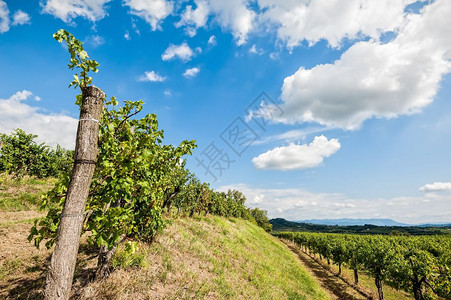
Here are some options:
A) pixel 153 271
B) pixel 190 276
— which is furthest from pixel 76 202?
pixel 190 276

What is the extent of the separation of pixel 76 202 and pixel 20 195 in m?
22.9

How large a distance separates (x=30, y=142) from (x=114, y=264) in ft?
96.3

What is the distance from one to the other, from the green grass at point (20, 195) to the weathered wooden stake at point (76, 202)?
50.0 feet

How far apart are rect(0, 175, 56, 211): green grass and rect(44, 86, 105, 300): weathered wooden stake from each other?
15226 mm

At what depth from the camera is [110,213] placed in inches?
166

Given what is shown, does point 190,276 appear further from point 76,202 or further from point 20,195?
point 20,195

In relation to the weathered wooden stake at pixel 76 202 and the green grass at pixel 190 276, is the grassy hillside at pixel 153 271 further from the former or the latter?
the weathered wooden stake at pixel 76 202

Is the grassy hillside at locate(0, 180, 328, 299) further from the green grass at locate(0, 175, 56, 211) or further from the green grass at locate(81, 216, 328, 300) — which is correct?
the green grass at locate(0, 175, 56, 211)

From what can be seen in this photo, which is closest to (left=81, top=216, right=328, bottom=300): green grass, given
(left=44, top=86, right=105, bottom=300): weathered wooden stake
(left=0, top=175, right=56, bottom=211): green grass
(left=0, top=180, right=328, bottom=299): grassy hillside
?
A: (left=0, top=180, right=328, bottom=299): grassy hillside

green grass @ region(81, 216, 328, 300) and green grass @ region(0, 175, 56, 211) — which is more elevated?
green grass @ region(0, 175, 56, 211)

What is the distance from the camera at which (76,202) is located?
10.6 ft

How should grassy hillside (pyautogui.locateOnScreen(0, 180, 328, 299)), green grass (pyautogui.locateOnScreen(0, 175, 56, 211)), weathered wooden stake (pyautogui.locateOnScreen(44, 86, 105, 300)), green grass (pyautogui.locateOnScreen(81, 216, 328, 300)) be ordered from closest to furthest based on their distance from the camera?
weathered wooden stake (pyautogui.locateOnScreen(44, 86, 105, 300)) → grassy hillside (pyautogui.locateOnScreen(0, 180, 328, 299)) → green grass (pyautogui.locateOnScreen(81, 216, 328, 300)) → green grass (pyautogui.locateOnScreen(0, 175, 56, 211))

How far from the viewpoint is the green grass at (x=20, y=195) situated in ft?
52.5

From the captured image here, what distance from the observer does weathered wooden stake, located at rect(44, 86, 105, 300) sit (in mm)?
2930
